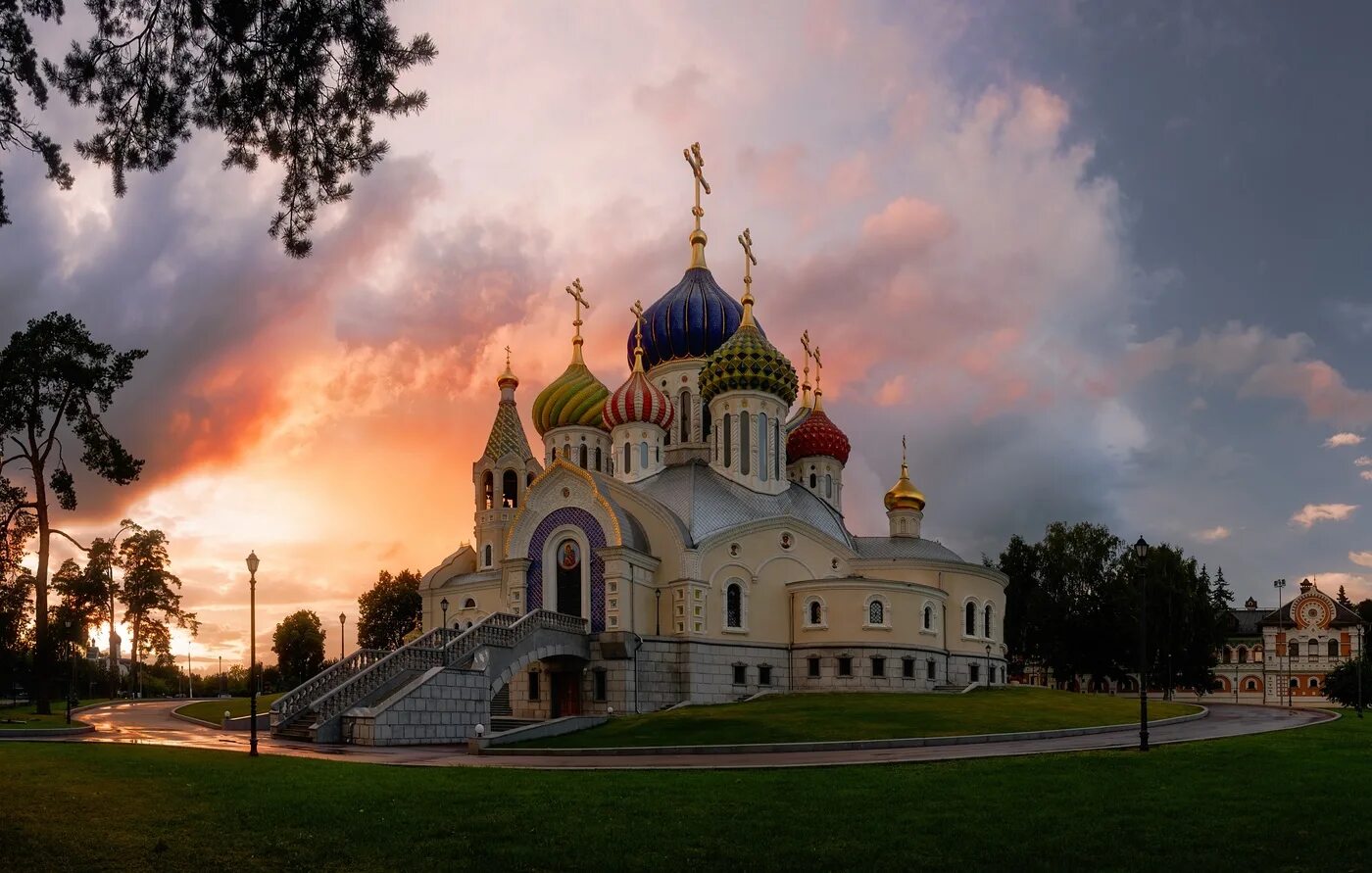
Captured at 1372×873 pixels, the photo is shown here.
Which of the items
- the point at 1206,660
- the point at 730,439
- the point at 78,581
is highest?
the point at 730,439

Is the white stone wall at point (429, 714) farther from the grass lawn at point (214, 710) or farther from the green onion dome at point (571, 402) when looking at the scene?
the green onion dome at point (571, 402)

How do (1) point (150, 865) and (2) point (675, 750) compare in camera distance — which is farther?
(2) point (675, 750)

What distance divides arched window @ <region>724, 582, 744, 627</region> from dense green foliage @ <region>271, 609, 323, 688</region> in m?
55.3

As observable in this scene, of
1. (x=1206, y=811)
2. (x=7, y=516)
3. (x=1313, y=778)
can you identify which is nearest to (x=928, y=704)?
(x=1313, y=778)

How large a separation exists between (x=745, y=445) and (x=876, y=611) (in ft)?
32.1

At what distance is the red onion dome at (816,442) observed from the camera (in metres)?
58.8

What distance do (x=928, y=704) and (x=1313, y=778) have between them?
20260 mm

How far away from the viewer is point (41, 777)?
18.3m

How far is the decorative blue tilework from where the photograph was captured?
144ft

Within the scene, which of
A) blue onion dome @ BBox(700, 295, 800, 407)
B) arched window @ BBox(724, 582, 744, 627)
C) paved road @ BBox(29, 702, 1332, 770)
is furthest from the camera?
blue onion dome @ BBox(700, 295, 800, 407)

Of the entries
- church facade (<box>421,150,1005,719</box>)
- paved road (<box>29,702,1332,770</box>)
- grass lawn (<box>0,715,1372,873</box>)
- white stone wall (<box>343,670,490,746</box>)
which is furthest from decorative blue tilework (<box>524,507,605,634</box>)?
grass lawn (<box>0,715,1372,873</box>)

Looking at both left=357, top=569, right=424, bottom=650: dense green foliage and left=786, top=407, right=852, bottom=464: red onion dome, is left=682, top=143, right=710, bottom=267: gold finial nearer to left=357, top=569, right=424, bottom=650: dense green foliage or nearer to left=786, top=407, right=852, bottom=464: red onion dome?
left=786, top=407, right=852, bottom=464: red onion dome

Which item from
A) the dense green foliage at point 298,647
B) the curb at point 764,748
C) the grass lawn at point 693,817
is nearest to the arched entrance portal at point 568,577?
the curb at point 764,748

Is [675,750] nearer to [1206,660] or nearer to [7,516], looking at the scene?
[7,516]
